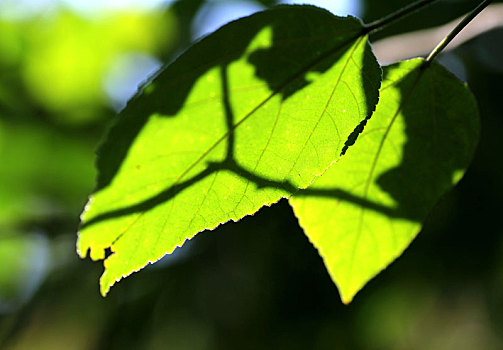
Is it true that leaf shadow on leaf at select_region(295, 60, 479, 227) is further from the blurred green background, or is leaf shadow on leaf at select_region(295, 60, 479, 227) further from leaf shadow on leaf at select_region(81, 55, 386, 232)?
the blurred green background

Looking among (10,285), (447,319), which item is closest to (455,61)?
(447,319)

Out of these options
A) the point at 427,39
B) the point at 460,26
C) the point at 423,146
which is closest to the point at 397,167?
the point at 423,146

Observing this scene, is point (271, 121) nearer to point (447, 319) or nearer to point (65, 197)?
point (65, 197)

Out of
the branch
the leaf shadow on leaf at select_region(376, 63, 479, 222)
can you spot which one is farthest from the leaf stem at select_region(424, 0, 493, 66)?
the branch

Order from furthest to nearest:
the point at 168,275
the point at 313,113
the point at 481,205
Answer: the point at 168,275
the point at 481,205
the point at 313,113

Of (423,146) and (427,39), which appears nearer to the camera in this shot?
(423,146)

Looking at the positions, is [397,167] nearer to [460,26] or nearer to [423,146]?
[423,146]
